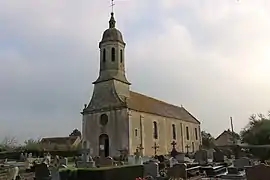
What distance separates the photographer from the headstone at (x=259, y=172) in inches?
448

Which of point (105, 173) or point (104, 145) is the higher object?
point (104, 145)

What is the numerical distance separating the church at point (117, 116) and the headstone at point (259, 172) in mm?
21496

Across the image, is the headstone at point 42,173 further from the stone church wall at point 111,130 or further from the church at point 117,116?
the stone church wall at point 111,130

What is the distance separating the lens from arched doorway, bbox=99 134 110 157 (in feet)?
114

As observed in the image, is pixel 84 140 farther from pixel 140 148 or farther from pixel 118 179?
pixel 118 179

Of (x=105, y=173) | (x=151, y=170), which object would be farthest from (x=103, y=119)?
(x=151, y=170)

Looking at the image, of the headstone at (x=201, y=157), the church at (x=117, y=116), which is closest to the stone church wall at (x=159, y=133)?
the church at (x=117, y=116)

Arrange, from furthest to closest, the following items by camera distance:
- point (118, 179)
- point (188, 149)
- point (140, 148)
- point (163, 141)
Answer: point (188, 149)
point (163, 141)
point (140, 148)
point (118, 179)

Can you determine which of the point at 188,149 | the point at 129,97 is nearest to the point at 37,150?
the point at 129,97

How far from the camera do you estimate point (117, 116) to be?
34719mm

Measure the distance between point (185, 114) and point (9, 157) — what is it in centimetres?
2853

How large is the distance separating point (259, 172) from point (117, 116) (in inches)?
948

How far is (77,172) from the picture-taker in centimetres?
1598

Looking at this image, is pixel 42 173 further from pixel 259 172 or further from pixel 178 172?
pixel 259 172
